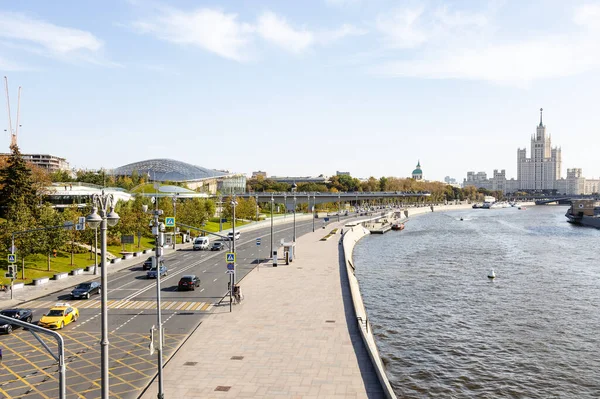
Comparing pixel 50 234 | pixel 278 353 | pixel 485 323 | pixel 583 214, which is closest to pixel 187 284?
pixel 278 353

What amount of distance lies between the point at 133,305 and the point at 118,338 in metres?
8.95

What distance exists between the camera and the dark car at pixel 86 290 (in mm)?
42081

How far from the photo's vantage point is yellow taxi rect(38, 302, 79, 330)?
32.4 metres

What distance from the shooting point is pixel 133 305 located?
3919cm


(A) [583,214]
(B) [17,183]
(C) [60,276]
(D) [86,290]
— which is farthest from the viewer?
(A) [583,214]

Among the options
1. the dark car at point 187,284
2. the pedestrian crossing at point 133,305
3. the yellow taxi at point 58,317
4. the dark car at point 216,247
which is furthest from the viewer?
the dark car at point 216,247

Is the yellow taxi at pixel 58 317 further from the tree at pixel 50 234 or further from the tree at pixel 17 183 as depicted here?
the tree at pixel 17 183

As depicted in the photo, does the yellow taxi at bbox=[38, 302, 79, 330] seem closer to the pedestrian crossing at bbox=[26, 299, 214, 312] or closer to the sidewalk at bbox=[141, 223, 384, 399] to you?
the pedestrian crossing at bbox=[26, 299, 214, 312]

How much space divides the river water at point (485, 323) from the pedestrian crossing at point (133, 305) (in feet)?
43.9

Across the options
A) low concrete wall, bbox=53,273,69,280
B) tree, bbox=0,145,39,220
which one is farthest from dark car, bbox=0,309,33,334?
tree, bbox=0,145,39,220

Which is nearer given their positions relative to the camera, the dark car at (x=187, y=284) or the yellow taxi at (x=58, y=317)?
the yellow taxi at (x=58, y=317)

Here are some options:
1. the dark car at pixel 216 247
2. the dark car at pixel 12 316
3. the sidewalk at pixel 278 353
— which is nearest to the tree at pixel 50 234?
the dark car at pixel 12 316

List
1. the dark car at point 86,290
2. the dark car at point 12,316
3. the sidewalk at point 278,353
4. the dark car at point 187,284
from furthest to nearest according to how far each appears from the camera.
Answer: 1. the dark car at point 187,284
2. the dark car at point 86,290
3. the dark car at point 12,316
4. the sidewalk at point 278,353

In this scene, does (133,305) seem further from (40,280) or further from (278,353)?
(278,353)
